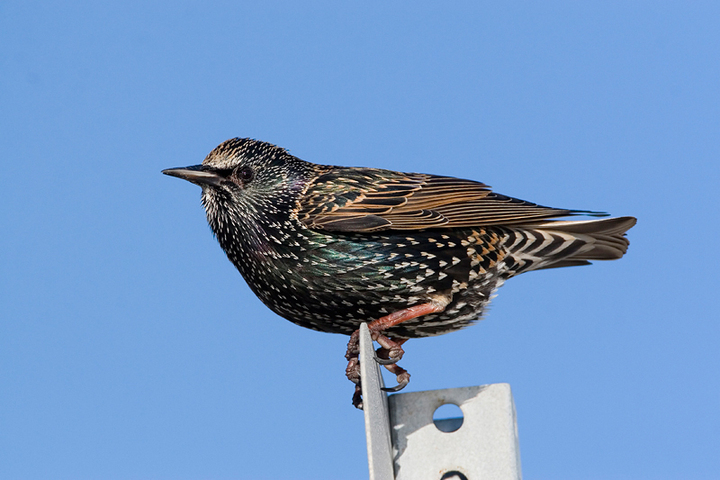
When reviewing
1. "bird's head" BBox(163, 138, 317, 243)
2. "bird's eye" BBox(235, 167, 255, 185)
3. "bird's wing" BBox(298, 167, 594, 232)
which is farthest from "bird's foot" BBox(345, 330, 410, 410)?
"bird's eye" BBox(235, 167, 255, 185)

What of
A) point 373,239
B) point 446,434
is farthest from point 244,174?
point 446,434

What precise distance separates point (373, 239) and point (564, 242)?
4.38ft

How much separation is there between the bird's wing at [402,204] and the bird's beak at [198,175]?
546mm

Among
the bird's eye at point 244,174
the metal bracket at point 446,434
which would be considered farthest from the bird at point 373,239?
the metal bracket at point 446,434

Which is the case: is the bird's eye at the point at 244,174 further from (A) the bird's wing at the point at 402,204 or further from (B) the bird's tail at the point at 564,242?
(B) the bird's tail at the point at 564,242

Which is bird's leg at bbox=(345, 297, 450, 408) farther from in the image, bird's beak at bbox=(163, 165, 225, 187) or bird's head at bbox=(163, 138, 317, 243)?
bird's beak at bbox=(163, 165, 225, 187)

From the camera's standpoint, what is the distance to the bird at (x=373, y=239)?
457 cm

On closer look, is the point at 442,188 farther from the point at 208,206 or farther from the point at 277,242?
the point at 208,206

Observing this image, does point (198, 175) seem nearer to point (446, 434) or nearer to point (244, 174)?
point (244, 174)

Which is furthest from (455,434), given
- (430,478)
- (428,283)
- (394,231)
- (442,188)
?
(442,188)

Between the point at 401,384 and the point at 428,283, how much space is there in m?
0.60

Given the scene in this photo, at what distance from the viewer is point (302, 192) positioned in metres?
4.89

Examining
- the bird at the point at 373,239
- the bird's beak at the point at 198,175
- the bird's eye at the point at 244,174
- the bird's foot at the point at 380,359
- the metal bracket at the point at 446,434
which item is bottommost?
the metal bracket at the point at 446,434

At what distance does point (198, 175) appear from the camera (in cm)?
480
